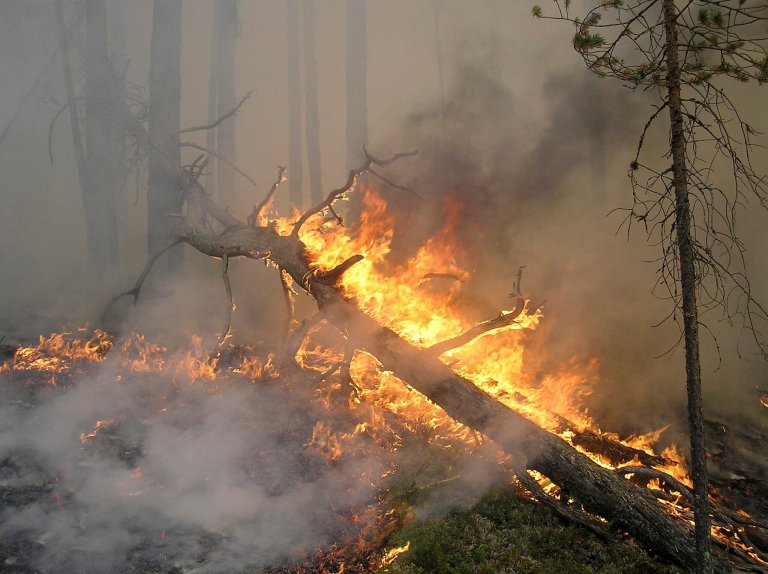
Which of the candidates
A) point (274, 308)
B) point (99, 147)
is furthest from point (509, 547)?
point (99, 147)

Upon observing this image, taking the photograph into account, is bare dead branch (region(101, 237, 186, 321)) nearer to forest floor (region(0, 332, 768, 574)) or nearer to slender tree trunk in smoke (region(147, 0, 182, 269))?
forest floor (region(0, 332, 768, 574))

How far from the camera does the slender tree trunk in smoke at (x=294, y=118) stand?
22.2m

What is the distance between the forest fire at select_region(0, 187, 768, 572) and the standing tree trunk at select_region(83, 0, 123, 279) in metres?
7.21

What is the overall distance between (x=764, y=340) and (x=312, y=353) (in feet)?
30.4

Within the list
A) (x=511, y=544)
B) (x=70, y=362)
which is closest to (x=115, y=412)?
(x=70, y=362)

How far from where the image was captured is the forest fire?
5.82m

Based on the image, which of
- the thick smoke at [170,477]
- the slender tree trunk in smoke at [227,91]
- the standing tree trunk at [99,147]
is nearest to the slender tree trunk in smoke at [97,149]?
the standing tree trunk at [99,147]

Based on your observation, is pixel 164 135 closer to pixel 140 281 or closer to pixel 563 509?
pixel 140 281

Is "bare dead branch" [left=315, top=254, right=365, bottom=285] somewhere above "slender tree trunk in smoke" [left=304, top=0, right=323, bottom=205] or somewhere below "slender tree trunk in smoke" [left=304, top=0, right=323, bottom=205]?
below

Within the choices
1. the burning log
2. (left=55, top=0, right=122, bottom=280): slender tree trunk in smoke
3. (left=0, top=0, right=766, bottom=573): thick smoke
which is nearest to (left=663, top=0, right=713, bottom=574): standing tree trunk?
the burning log

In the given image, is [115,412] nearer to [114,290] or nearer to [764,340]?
[114,290]

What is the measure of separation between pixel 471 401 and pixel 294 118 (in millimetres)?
20903

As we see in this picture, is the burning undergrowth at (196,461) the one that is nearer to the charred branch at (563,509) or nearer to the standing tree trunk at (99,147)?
the charred branch at (563,509)

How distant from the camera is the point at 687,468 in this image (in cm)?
698
